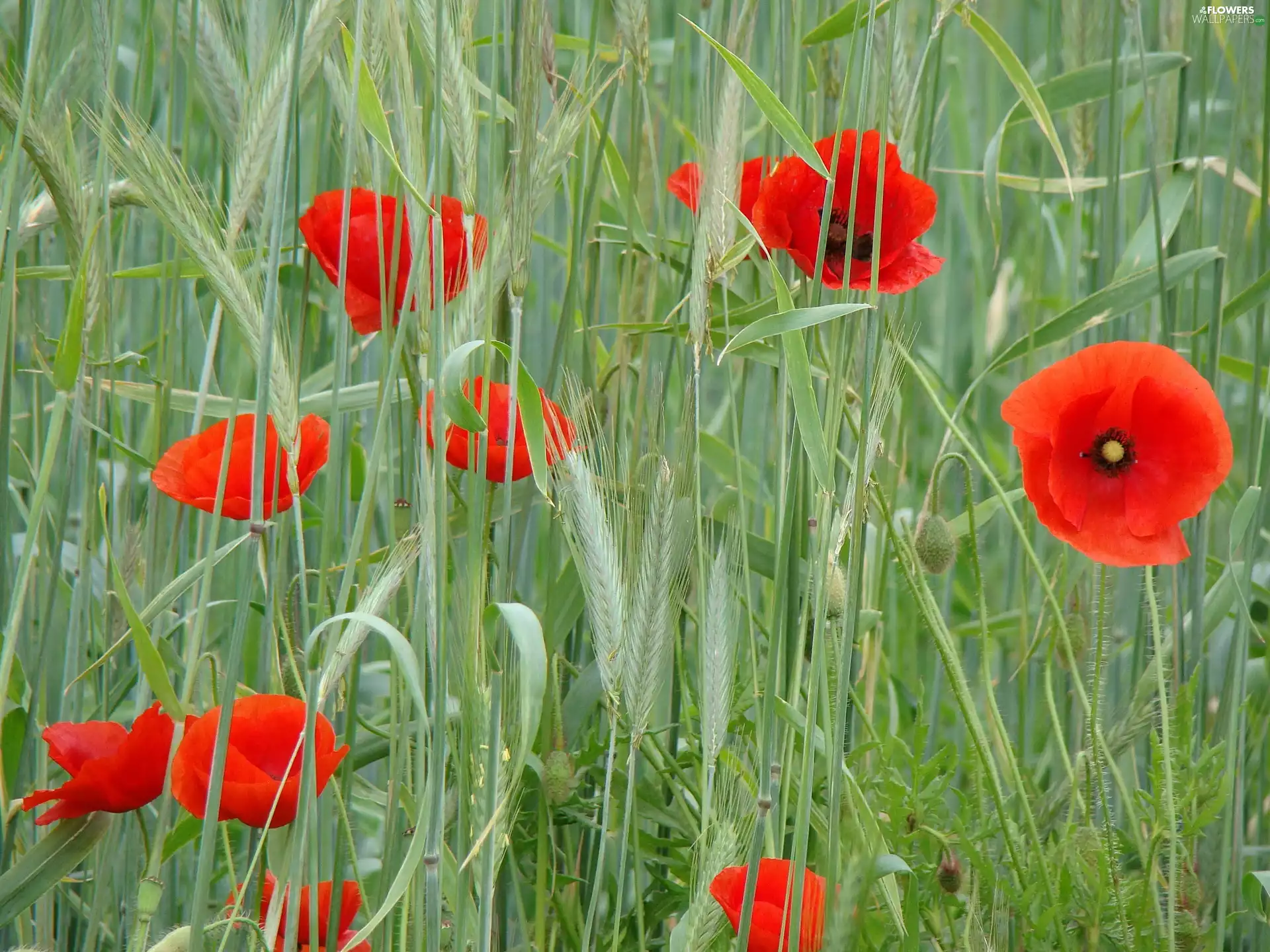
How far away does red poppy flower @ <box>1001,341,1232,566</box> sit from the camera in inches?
27.2

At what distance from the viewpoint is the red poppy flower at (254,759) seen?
0.58m

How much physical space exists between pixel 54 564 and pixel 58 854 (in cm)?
19

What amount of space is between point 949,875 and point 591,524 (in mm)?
323

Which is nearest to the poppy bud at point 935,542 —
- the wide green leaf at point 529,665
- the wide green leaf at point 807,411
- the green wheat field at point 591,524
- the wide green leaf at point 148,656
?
the green wheat field at point 591,524

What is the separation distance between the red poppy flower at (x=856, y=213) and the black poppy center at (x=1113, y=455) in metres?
0.15

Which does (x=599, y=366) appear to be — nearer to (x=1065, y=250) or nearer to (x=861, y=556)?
(x=861, y=556)

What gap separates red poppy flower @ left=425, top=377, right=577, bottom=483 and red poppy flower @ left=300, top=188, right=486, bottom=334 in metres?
0.07

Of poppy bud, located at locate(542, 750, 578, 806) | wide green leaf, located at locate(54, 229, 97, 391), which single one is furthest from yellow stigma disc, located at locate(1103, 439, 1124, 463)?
wide green leaf, located at locate(54, 229, 97, 391)

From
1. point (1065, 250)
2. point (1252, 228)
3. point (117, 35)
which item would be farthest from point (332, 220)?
point (1065, 250)

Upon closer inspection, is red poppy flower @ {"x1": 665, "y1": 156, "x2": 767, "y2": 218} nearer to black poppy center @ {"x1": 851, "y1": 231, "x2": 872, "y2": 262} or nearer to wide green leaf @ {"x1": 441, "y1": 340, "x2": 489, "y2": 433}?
black poppy center @ {"x1": 851, "y1": 231, "x2": 872, "y2": 262}

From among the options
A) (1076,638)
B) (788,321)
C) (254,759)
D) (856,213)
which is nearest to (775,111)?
(788,321)

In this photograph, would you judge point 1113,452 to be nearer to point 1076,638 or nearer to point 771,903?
point 1076,638

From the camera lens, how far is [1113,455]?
0.72 m

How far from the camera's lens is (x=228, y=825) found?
886mm
